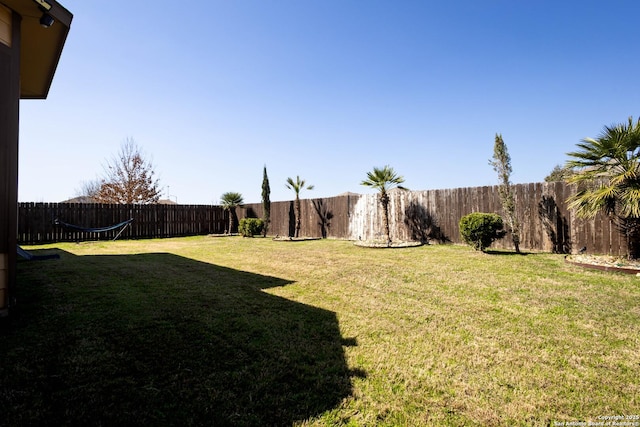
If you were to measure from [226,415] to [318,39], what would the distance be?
1035 centimetres

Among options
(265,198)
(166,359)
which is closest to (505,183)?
(166,359)

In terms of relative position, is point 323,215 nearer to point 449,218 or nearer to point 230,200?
point 449,218

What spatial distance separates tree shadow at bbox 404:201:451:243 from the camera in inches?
383

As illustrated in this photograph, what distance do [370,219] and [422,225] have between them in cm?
226

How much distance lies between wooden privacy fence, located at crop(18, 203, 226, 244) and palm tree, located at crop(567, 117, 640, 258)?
16980 millimetres

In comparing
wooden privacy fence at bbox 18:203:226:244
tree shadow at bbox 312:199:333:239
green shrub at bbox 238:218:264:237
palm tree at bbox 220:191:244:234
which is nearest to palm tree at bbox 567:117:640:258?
tree shadow at bbox 312:199:333:239

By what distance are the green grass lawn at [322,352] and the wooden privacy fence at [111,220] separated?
10.3 meters

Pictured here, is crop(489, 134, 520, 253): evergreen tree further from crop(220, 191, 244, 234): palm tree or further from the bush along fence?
crop(220, 191, 244, 234): palm tree

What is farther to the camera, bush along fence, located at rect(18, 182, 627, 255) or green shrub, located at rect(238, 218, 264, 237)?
green shrub, located at rect(238, 218, 264, 237)

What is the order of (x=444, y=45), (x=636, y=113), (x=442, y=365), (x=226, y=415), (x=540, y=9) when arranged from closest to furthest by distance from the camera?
(x=226, y=415)
(x=442, y=365)
(x=636, y=113)
(x=540, y=9)
(x=444, y=45)

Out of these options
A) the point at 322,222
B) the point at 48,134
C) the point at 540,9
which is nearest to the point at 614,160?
the point at 540,9

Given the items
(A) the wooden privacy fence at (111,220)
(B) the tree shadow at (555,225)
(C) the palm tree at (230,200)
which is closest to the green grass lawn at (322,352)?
(B) the tree shadow at (555,225)

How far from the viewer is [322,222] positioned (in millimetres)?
13664

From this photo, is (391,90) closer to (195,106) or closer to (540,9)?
(540,9)
